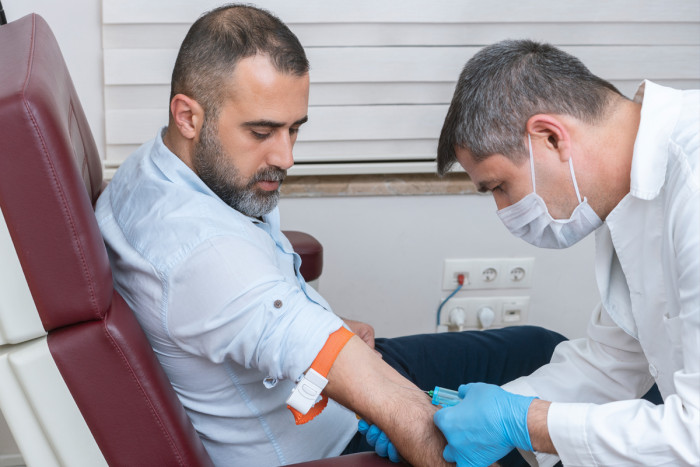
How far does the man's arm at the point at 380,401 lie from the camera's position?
48.0 inches

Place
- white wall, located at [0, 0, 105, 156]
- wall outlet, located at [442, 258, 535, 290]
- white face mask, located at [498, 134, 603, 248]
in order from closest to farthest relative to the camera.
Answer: white face mask, located at [498, 134, 603, 248]
white wall, located at [0, 0, 105, 156]
wall outlet, located at [442, 258, 535, 290]

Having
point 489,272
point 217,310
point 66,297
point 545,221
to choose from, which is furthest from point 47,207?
point 489,272

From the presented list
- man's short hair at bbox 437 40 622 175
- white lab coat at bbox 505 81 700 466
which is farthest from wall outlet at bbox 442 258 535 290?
man's short hair at bbox 437 40 622 175

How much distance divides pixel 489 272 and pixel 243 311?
1535 millimetres

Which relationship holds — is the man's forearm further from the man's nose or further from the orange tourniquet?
the man's nose

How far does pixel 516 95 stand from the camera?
4.44 ft

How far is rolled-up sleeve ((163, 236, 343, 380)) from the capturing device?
120 cm

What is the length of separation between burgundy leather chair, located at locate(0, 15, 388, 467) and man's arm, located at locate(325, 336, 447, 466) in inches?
2.3

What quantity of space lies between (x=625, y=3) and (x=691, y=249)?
4.65 feet

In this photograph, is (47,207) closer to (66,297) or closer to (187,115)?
(66,297)

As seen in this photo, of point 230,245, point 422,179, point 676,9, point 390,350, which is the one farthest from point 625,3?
point 230,245

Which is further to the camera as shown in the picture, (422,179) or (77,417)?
(422,179)

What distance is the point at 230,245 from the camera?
4.03 feet

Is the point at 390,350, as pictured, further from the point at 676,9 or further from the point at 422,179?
the point at 676,9
